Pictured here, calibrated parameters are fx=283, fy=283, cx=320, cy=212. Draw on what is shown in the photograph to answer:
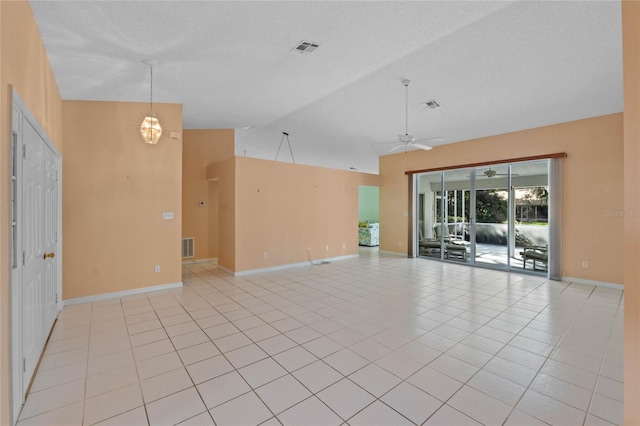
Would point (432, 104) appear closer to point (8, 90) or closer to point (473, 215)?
point (473, 215)

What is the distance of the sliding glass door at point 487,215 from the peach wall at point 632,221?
18.5 ft

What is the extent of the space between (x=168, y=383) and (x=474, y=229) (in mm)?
6781

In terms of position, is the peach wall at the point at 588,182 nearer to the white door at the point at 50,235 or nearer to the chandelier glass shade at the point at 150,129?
the chandelier glass shade at the point at 150,129

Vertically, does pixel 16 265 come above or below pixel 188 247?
above

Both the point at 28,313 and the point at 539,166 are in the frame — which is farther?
the point at 539,166

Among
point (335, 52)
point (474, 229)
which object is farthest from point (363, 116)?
point (474, 229)

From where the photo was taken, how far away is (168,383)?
223 centimetres

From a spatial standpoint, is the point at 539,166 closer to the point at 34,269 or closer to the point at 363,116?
the point at 363,116

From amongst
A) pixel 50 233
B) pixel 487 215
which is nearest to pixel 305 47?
pixel 50 233

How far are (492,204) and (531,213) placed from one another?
2.57 feet

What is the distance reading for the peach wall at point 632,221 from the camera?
1.12 metres

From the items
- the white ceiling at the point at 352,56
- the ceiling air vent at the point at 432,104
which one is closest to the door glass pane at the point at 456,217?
the white ceiling at the point at 352,56

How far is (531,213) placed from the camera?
6383 millimetres

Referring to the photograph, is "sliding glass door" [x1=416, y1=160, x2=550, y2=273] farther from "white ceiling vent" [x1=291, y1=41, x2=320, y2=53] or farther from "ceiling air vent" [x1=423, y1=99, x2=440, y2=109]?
"white ceiling vent" [x1=291, y1=41, x2=320, y2=53]
